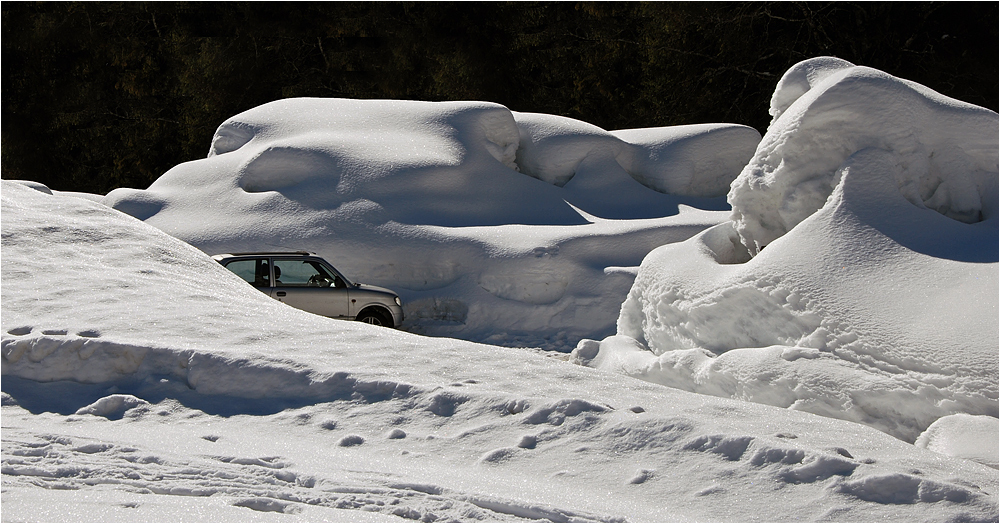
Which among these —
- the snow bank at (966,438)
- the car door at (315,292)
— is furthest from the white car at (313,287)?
the snow bank at (966,438)

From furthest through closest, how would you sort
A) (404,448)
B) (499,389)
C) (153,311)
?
(153,311) < (499,389) < (404,448)

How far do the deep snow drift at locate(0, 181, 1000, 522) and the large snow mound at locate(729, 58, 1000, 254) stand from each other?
10.4 feet

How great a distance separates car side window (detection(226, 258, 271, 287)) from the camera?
10984 mm

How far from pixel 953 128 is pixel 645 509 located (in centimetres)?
538

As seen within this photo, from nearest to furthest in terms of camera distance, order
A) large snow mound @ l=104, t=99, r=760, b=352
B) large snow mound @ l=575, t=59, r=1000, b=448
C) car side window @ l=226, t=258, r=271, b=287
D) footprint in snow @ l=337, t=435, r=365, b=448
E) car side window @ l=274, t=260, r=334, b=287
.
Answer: footprint in snow @ l=337, t=435, r=365, b=448 → large snow mound @ l=575, t=59, r=1000, b=448 → car side window @ l=226, t=258, r=271, b=287 → car side window @ l=274, t=260, r=334, b=287 → large snow mound @ l=104, t=99, r=760, b=352

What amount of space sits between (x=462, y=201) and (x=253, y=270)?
11.8ft

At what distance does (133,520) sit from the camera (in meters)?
3.06

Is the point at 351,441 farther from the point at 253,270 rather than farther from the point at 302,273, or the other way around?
the point at 302,273

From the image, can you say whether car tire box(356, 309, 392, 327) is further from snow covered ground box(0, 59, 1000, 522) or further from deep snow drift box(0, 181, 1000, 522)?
deep snow drift box(0, 181, 1000, 522)

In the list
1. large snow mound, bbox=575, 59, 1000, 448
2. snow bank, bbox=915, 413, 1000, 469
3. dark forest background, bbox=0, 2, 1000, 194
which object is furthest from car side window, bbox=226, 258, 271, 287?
dark forest background, bbox=0, 2, 1000, 194

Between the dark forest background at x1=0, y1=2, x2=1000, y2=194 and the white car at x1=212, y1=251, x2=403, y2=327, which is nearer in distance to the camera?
the white car at x1=212, y1=251, x2=403, y2=327

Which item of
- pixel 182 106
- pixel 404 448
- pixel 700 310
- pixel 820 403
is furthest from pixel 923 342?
pixel 182 106

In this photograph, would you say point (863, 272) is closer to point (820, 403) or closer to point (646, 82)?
point (820, 403)

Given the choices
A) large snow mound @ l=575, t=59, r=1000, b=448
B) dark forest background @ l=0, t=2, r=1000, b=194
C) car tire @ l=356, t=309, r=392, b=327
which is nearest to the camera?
large snow mound @ l=575, t=59, r=1000, b=448
